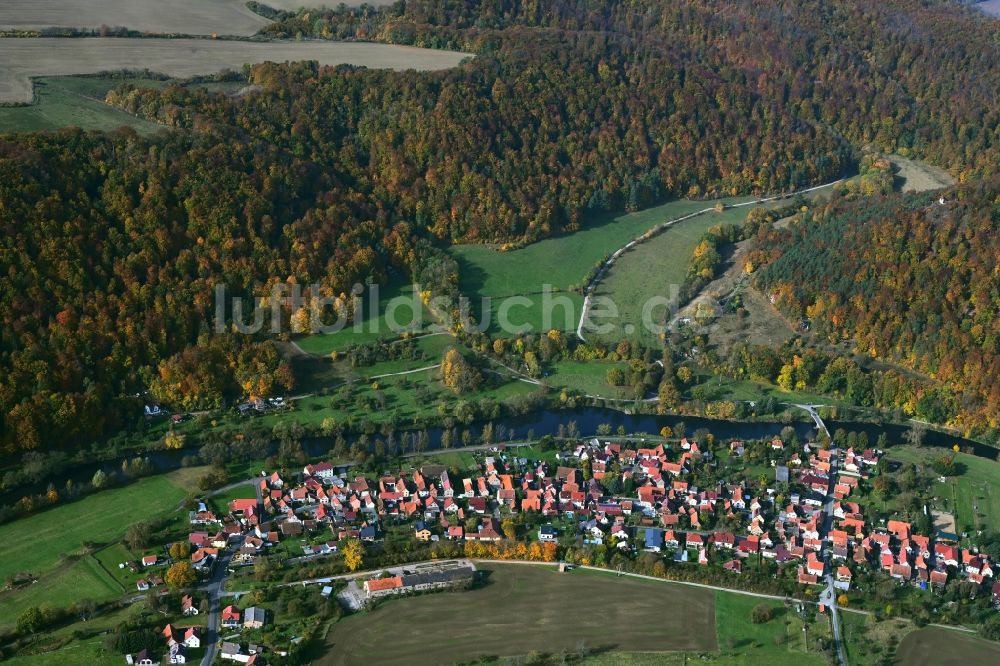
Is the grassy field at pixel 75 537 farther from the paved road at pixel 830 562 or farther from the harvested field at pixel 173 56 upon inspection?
the harvested field at pixel 173 56

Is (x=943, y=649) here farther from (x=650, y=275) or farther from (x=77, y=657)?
(x=650, y=275)

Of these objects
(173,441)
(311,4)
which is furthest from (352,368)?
(311,4)

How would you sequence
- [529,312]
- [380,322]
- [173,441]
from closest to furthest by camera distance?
[173,441] < [380,322] < [529,312]

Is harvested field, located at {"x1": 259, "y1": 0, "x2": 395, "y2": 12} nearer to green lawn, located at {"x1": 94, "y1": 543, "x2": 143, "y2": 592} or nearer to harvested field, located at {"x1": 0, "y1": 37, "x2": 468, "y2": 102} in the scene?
harvested field, located at {"x1": 0, "y1": 37, "x2": 468, "y2": 102}

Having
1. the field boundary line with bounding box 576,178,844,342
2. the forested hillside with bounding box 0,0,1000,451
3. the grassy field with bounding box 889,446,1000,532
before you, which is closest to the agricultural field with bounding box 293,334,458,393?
the forested hillside with bounding box 0,0,1000,451

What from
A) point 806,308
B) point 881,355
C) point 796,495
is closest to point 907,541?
point 796,495

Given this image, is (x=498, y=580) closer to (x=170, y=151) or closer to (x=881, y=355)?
(x=881, y=355)
